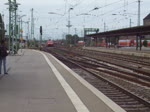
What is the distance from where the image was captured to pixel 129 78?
17.9 meters

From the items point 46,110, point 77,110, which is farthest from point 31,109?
point 77,110

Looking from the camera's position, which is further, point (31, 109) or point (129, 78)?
point (129, 78)

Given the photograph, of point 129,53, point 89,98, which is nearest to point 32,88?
point 89,98

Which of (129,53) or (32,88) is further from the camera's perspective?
(129,53)

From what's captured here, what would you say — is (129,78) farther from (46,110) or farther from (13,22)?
(13,22)

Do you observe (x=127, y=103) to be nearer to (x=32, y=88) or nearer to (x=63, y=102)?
(x=63, y=102)

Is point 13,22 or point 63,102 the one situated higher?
point 13,22

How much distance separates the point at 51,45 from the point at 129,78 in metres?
91.2

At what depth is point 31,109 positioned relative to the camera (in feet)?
28.3

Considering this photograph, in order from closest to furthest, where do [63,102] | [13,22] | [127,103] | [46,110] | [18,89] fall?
[46,110] < [63,102] < [127,103] < [18,89] < [13,22]

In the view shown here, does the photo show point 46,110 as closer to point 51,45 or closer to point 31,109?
point 31,109

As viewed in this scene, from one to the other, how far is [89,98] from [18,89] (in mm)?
2954

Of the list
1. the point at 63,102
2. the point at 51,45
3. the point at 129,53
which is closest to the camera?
the point at 63,102

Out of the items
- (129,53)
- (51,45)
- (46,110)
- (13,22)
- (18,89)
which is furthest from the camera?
(51,45)
